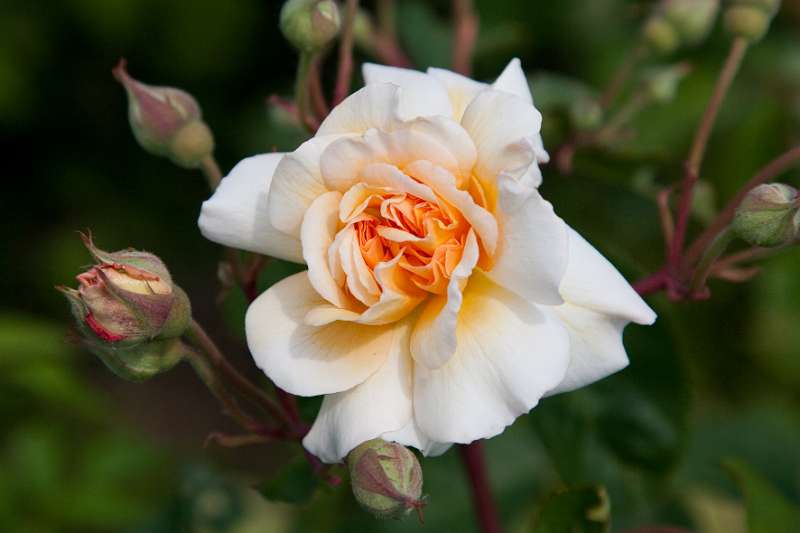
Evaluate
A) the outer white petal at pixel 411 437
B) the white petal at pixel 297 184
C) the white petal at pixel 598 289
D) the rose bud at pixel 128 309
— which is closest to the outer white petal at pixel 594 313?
the white petal at pixel 598 289

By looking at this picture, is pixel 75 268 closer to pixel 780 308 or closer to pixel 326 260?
pixel 780 308

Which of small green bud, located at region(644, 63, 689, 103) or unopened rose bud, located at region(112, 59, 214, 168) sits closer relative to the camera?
unopened rose bud, located at region(112, 59, 214, 168)

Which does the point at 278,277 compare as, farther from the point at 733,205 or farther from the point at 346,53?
the point at 733,205

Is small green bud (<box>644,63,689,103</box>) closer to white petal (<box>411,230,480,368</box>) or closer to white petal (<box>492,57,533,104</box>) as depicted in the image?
white petal (<box>492,57,533,104</box>)

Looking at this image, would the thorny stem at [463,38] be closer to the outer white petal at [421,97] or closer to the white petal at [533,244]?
the outer white petal at [421,97]

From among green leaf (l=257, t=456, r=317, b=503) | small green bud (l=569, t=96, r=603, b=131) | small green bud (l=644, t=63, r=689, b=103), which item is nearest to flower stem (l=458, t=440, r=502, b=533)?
green leaf (l=257, t=456, r=317, b=503)

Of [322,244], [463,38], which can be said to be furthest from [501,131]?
[463,38]
